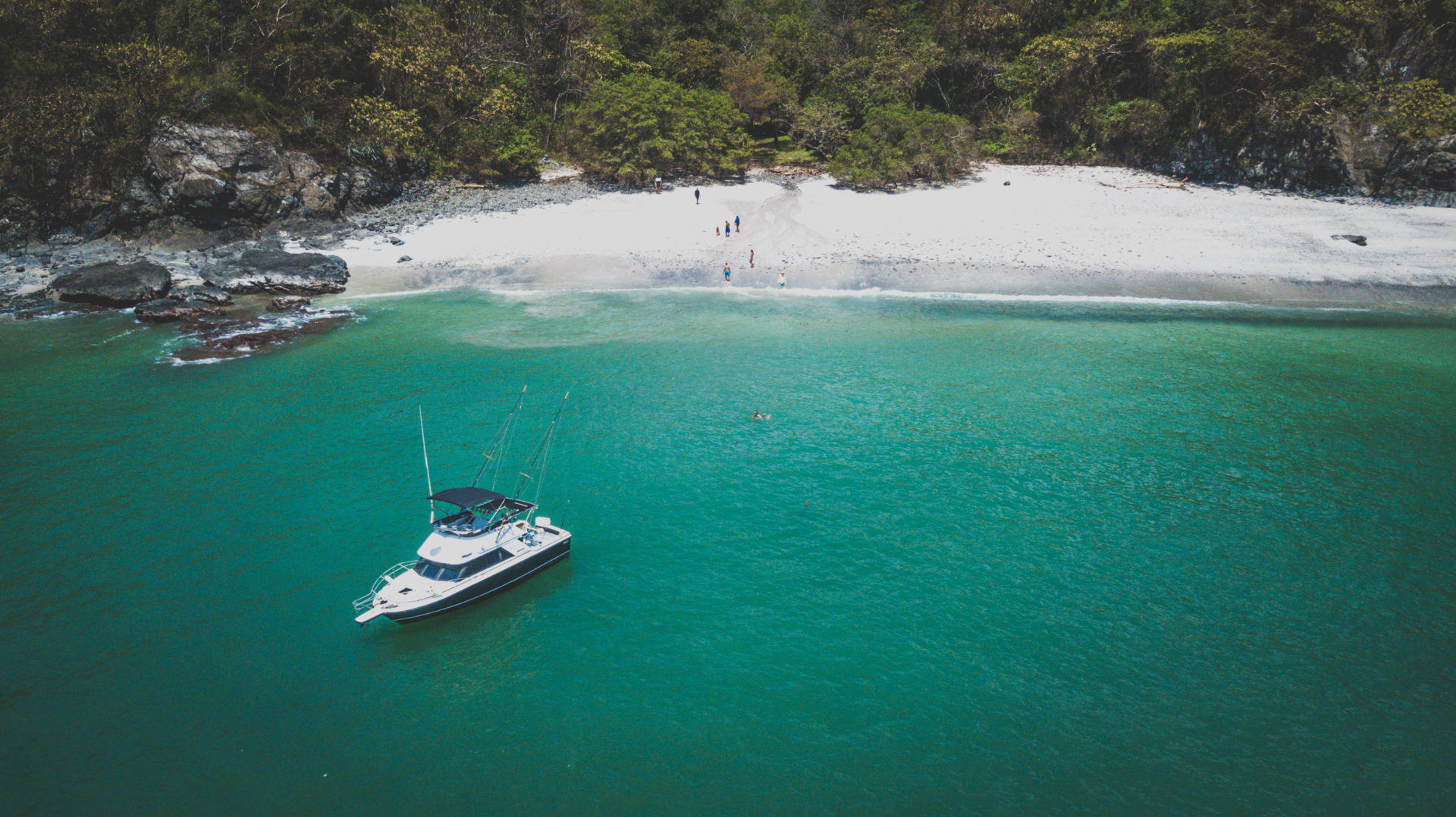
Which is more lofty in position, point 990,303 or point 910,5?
point 910,5

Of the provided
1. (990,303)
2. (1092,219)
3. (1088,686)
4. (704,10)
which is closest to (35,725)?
(1088,686)

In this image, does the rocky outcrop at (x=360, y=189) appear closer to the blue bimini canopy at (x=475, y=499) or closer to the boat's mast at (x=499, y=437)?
the boat's mast at (x=499, y=437)

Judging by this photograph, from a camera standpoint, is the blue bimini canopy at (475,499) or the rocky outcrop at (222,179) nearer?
the blue bimini canopy at (475,499)

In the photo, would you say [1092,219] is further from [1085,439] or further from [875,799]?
[875,799]

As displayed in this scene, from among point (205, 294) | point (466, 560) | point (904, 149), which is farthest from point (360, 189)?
point (466, 560)

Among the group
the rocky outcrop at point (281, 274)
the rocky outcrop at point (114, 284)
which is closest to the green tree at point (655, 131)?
the rocky outcrop at point (281, 274)

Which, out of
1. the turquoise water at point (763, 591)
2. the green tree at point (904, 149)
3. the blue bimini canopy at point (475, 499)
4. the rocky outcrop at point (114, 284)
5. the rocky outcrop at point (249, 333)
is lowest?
the turquoise water at point (763, 591)

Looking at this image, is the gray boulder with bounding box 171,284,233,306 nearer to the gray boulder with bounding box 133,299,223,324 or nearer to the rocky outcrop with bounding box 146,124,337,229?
the gray boulder with bounding box 133,299,223,324

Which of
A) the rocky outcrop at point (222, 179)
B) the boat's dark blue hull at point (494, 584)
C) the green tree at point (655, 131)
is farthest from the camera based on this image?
the green tree at point (655, 131)
